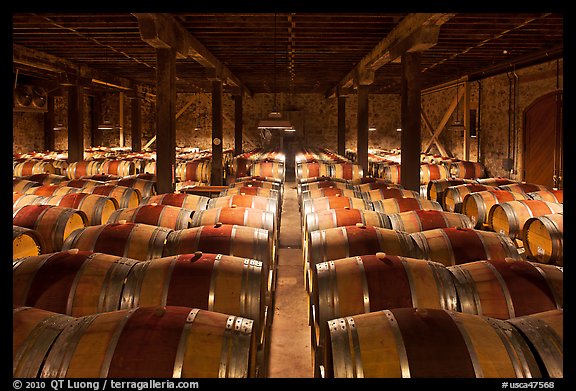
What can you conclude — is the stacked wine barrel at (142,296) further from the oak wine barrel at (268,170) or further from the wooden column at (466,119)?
the wooden column at (466,119)

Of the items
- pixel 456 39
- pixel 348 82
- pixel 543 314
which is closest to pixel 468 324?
pixel 543 314

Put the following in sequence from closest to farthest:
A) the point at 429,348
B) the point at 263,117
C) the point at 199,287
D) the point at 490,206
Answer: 1. the point at 429,348
2. the point at 199,287
3. the point at 490,206
4. the point at 263,117

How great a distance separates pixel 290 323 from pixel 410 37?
5455 millimetres

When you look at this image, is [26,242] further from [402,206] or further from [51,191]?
[402,206]

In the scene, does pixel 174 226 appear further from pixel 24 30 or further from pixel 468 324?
pixel 24 30

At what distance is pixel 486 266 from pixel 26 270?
3156 millimetres

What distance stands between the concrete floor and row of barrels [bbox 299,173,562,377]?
0.48 metres

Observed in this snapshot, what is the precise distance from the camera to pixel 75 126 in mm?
14281

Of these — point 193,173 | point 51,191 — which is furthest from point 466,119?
point 51,191

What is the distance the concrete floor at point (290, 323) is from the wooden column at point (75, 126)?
883cm

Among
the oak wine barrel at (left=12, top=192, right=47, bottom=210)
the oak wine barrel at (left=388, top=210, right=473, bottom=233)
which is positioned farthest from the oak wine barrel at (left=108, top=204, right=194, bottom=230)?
the oak wine barrel at (left=388, top=210, right=473, bottom=233)
